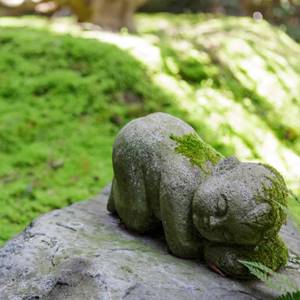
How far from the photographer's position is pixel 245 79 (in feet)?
21.4

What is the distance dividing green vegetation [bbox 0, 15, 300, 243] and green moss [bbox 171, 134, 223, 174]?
1967 millimetres

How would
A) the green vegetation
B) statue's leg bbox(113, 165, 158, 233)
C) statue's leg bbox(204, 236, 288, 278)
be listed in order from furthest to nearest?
the green vegetation < statue's leg bbox(113, 165, 158, 233) < statue's leg bbox(204, 236, 288, 278)

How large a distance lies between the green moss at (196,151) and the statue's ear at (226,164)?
70 mm

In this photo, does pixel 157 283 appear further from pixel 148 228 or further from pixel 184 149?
pixel 184 149

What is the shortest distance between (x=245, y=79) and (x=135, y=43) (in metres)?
1.60

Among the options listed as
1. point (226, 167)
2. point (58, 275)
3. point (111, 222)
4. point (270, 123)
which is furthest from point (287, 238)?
point (270, 123)

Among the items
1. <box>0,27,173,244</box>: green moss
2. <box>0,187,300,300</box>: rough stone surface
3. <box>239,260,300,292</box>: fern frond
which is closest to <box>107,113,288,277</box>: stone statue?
<box>0,187,300,300</box>: rough stone surface

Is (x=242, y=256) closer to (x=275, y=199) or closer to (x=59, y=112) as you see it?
(x=275, y=199)

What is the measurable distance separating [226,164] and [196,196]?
11.3 inches

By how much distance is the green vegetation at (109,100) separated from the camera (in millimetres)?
4977

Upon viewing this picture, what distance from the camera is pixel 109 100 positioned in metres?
5.80

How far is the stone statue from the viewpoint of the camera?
2.38m

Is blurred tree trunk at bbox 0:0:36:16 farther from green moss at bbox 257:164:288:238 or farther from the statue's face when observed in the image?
green moss at bbox 257:164:288:238

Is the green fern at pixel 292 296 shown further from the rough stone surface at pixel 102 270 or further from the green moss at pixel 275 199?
the green moss at pixel 275 199
